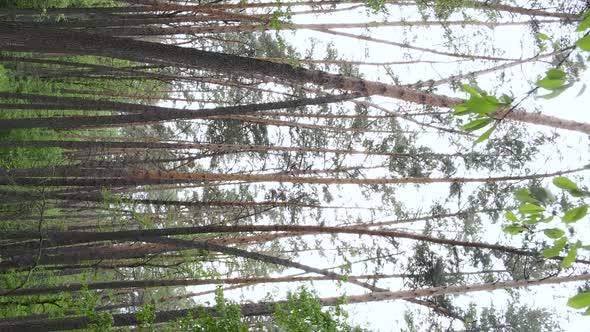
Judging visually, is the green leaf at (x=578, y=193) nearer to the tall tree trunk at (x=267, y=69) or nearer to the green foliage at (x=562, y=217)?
the green foliage at (x=562, y=217)

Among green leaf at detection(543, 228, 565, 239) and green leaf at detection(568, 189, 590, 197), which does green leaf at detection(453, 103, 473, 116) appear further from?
green leaf at detection(543, 228, 565, 239)

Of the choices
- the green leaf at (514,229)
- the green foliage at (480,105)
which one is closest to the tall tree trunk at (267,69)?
the green leaf at (514,229)

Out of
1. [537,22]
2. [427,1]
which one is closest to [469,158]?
[537,22]

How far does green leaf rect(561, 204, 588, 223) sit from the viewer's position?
4.91 ft

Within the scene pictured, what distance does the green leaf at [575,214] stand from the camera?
150cm

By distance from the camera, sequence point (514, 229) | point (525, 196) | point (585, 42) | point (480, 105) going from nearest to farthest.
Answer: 1. point (585, 42)
2. point (480, 105)
3. point (525, 196)
4. point (514, 229)

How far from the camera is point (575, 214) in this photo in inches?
59.7

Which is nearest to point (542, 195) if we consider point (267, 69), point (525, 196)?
point (525, 196)

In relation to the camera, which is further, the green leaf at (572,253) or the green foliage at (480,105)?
the green leaf at (572,253)

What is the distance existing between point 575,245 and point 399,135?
38.6ft

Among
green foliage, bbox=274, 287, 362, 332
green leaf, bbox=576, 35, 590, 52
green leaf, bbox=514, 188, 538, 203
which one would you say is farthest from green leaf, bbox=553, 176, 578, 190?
green foliage, bbox=274, 287, 362, 332

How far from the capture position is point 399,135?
1315cm

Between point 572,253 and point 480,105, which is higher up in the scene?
point 480,105

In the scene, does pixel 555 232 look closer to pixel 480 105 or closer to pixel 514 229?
pixel 514 229
